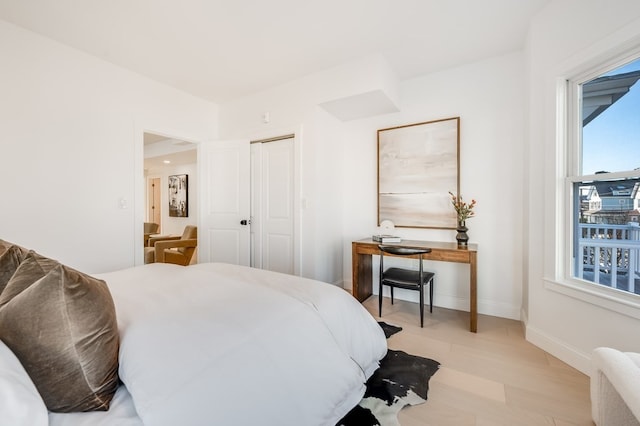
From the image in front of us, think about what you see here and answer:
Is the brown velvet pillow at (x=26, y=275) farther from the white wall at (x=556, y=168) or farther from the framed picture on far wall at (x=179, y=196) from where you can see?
the framed picture on far wall at (x=179, y=196)

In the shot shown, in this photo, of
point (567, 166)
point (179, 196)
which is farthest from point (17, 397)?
point (179, 196)

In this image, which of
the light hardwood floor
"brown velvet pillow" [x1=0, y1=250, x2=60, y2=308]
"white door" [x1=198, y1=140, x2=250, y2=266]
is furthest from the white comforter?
"white door" [x1=198, y1=140, x2=250, y2=266]

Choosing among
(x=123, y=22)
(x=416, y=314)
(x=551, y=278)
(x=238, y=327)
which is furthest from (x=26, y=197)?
(x=551, y=278)

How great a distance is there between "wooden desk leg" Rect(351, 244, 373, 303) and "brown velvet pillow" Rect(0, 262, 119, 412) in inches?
97.8

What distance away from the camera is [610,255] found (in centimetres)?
188

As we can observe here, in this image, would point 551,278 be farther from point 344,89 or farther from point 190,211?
point 190,211

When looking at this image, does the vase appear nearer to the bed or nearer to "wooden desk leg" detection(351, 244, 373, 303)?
"wooden desk leg" detection(351, 244, 373, 303)

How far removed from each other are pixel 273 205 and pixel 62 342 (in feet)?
9.49

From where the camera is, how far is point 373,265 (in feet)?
12.0

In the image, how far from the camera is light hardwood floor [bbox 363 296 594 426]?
4.90ft

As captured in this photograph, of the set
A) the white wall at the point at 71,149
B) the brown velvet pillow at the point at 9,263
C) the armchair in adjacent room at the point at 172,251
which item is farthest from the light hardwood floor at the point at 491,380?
the armchair in adjacent room at the point at 172,251

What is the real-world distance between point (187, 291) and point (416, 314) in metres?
2.33

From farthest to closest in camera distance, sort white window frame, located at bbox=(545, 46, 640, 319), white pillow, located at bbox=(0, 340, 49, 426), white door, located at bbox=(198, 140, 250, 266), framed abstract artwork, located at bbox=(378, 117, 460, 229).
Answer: white door, located at bbox=(198, 140, 250, 266)
framed abstract artwork, located at bbox=(378, 117, 460, 229)
white window frame, located at bbox=(545, 46, 640, 319)
white pillow, located at bbox=(0, 340, 49, 426)

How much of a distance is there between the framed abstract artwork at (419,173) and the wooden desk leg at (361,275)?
57 centimetres
